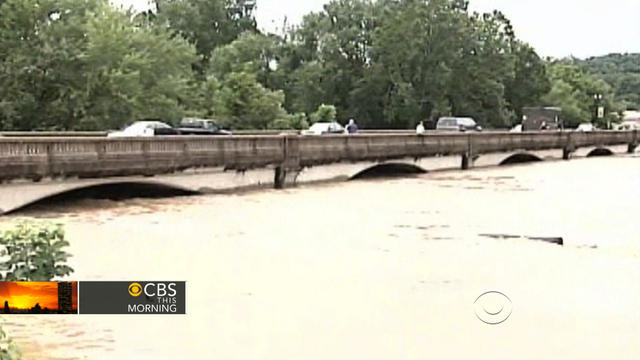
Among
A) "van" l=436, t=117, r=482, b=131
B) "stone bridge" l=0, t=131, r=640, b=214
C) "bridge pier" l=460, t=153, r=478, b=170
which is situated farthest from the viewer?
"van" l=436, t=117, r=482, b=131

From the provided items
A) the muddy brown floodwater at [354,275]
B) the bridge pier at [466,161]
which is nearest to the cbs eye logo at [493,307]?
the muddy brown floodwater at [354,275]

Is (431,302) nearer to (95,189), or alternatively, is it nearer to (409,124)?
(95,189)

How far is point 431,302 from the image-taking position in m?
15.8

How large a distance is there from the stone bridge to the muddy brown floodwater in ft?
3.52

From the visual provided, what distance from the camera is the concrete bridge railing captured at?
93.5 feet

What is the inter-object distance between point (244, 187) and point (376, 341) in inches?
1020

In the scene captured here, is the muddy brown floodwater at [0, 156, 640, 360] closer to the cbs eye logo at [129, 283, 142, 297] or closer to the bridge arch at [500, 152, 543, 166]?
the cbs eye logo at [129, 283, 142, 297]

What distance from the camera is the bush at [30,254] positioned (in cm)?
913

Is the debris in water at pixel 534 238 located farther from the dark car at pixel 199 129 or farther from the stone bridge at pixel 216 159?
the dark car at pixel 199 129

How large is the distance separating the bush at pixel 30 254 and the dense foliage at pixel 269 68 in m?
40.1

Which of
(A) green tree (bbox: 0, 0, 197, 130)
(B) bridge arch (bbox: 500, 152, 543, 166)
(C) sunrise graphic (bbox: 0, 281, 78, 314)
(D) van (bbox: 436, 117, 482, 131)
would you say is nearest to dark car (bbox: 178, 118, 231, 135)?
(A) green tree (bbox: 0, 0, 197, 130)

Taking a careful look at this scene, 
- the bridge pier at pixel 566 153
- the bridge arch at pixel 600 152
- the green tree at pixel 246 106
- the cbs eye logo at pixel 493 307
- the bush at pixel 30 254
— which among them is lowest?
the bridge arch at pixel 600 152

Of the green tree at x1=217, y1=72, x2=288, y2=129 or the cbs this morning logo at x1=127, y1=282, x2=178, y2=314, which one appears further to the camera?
the green tree at x1=217, y1=72, x2=288, y2=129

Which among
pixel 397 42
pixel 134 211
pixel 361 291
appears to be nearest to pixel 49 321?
pixel 361 291
